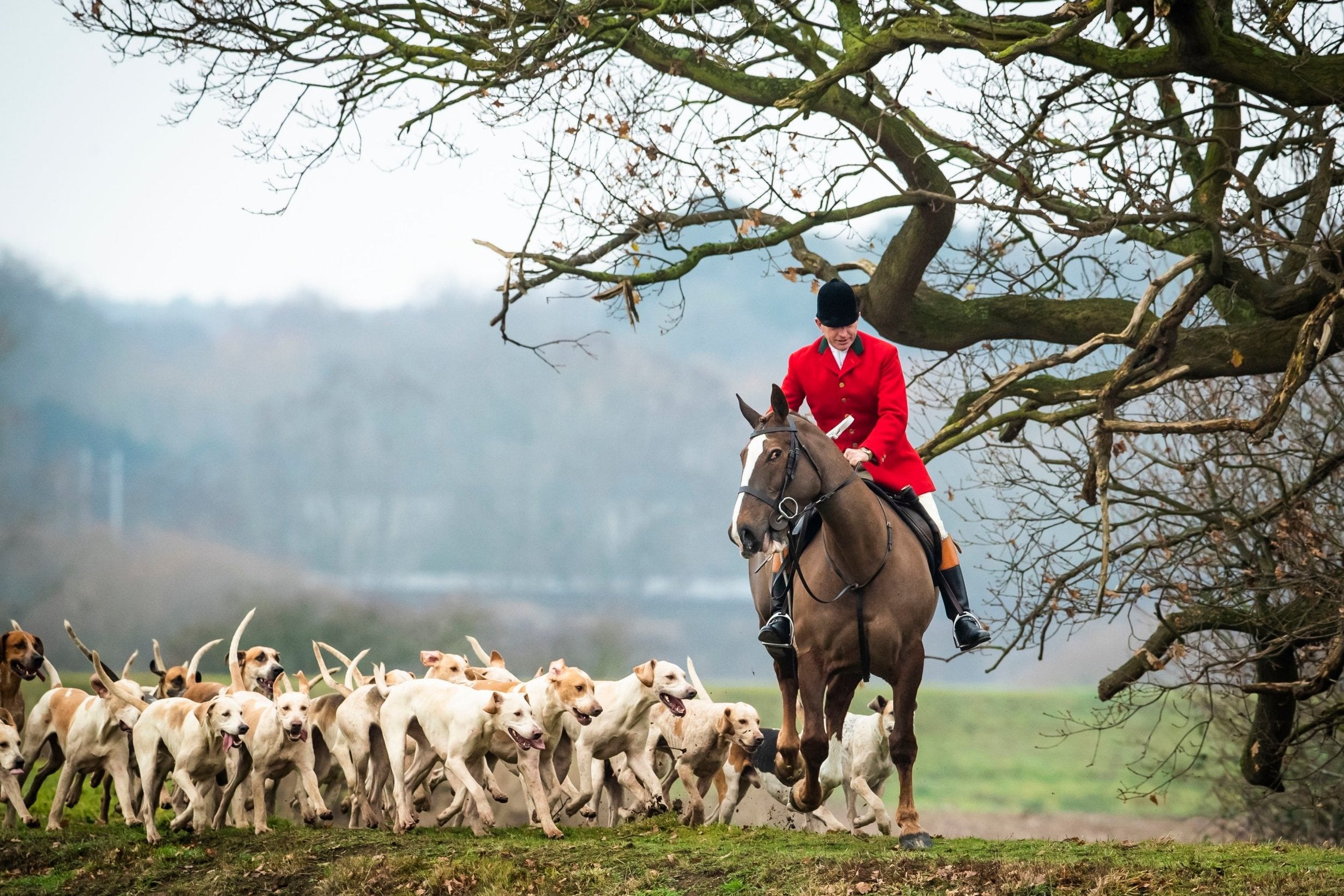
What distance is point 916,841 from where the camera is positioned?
718 centimetres

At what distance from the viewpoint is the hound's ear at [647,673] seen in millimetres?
9711

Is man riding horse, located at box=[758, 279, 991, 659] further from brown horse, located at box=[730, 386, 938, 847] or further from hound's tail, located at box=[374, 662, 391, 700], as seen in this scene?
hound's tail, located at box=[374, 662, 391, 700]

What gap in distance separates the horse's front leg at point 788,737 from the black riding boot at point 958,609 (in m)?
0.90

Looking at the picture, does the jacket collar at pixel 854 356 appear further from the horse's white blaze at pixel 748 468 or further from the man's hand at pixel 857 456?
the horse's white blaze at pixel 748 468

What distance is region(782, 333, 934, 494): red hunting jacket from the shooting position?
7.47m

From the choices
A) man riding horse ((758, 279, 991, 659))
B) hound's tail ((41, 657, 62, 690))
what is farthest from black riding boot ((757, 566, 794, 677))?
hound's tail ((41, 657, 62, 690))

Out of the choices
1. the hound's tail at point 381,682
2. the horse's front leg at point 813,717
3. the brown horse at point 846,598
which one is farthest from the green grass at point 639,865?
the hound's tail at point 381,682

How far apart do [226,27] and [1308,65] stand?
8.26 meters

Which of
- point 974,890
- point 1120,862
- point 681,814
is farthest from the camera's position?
point 681,814

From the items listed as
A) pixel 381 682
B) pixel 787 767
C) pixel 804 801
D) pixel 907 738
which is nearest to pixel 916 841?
pixel 907 738

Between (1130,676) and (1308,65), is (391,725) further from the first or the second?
(1308,65)

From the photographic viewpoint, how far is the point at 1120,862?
263 inches

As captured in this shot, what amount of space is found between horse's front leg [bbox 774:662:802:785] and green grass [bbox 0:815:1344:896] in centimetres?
40

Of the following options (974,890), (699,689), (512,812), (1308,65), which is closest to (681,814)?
(699,689)
